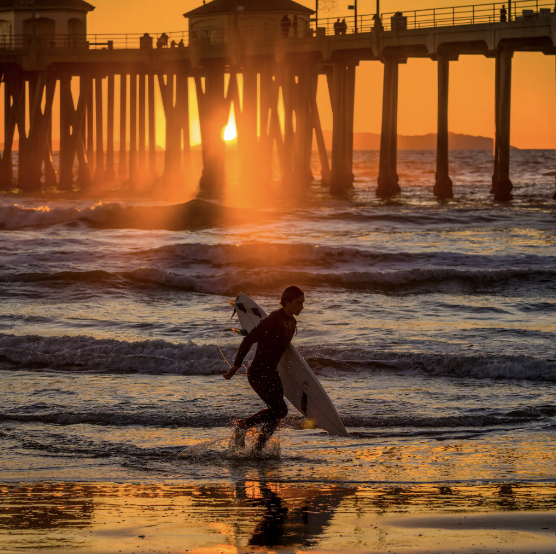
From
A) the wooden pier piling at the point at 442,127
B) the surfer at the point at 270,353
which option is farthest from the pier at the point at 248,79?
the surfer at the point at 270,353

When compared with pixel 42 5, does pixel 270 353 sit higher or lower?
lower

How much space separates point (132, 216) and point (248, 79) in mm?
8939

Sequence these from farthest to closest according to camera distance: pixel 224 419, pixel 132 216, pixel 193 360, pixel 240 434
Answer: pixel 132 216 < pixel 193 360 < pixel 224 419 < pixel 240 434

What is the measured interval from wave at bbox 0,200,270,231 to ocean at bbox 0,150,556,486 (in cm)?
236

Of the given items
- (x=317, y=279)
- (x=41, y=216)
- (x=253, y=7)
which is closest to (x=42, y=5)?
(x=253, y=7)

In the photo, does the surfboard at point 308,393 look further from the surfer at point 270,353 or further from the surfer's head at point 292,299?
the surfer's head at point 292,299

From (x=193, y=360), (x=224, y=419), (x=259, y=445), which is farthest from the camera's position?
(x=193, y=360)

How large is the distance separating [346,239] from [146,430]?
17.8 meters

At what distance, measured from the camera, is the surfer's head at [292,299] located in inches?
259

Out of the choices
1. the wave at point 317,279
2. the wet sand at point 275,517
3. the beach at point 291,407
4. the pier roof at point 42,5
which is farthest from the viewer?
the pier roof at point 42,5

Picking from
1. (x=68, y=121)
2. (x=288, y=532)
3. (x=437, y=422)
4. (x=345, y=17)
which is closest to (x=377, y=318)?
(x=437, y=422)

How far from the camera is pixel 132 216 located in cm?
3108

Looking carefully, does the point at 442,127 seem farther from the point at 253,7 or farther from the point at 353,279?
the point at 353,279

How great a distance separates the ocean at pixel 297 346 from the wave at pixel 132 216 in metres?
2.36
